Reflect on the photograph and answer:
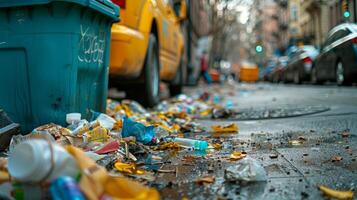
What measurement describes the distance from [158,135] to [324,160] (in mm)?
1634

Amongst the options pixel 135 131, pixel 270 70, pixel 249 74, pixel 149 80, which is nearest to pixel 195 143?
pixel 135 131

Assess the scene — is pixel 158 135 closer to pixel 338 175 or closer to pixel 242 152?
pixel 242 152

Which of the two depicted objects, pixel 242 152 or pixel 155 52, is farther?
pixel 155 52

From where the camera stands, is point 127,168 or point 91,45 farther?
point 91,45

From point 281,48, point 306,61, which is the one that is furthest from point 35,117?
point 281,48

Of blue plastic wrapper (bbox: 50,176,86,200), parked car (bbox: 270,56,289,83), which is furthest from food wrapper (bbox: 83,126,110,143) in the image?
parked car (bbox: 270,56,289,83)

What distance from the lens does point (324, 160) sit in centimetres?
305

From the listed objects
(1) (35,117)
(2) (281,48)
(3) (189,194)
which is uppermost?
(2) (281,48)

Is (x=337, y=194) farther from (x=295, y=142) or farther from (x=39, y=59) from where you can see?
(x=39, y=59)

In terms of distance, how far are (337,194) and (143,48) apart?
4114mm

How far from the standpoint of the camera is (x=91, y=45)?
4.02 m

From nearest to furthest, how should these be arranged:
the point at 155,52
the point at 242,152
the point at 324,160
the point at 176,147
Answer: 1. the point at 324,160
2. the point at 242,152
3. the point at 176,147
4. the point at 155,52

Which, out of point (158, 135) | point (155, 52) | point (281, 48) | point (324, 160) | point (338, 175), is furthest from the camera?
point (281, 48)

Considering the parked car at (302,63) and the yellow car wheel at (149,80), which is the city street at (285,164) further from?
the parked car at (302,63)
